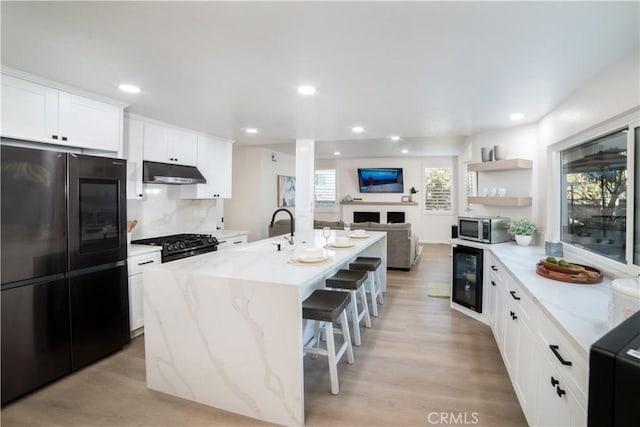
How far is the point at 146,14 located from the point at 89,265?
2.07 meters

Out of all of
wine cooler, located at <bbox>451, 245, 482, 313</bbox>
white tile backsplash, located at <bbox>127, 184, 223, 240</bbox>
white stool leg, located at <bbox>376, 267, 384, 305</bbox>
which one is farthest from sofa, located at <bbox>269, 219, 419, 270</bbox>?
white tile backsplash, located at <bbox>127, 184, 223, 240</bbox>

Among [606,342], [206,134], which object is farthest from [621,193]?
[206,134]

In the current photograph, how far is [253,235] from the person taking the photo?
277 inches

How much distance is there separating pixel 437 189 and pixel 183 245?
25.2 feet

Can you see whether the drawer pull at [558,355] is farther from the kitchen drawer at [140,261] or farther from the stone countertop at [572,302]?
the kitchen drawer at [140,261]

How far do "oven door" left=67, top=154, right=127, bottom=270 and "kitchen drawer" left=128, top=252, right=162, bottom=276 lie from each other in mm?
215

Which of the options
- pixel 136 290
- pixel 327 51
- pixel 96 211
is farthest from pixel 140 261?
pixel 327 51

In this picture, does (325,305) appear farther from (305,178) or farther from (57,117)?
(305,178)

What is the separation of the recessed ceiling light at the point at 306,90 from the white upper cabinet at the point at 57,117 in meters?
1.83

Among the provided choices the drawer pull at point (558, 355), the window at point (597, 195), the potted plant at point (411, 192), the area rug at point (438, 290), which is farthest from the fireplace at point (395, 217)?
the drawer pull at point (558, 355)

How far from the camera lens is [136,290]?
10.7 ft

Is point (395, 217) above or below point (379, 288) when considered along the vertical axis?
above

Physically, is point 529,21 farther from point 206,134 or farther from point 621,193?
point 206,134

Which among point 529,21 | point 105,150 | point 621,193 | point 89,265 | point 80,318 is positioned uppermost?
point 529,21
